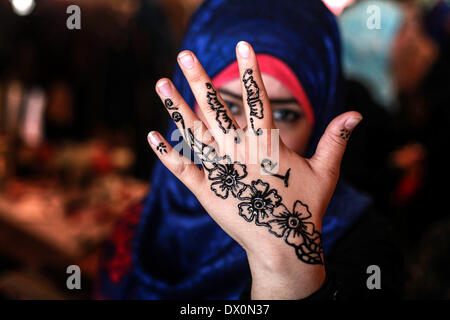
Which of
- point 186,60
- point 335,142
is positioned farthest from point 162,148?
point 335,142

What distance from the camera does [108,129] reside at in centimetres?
199

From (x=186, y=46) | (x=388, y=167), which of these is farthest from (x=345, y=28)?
(x=186, y=46)

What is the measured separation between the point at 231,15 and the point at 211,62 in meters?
0.11

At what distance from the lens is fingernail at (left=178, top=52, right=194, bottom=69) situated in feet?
1.34

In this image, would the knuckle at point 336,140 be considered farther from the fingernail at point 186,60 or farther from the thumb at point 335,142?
the fingernail at point 186,60

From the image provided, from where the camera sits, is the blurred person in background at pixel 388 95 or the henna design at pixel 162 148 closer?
the henna design at pixel 162 148

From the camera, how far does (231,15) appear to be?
0.66 metres

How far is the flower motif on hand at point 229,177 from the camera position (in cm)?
42

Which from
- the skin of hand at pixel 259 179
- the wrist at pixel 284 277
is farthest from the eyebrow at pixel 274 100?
the wrist at pixel 284 277

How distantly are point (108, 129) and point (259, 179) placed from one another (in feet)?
5.75

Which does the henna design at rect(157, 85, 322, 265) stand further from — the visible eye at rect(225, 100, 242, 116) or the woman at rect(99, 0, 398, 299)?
the visible eye at rect(225, 100, 242, 116)

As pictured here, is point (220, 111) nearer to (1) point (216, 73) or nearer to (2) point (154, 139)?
(2) point (154, 139)

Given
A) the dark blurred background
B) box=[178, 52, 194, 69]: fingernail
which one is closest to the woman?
box=[178, 52, 194, 69]: fingernail

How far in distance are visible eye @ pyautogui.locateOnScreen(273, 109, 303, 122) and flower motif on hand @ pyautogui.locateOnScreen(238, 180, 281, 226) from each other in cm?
27
